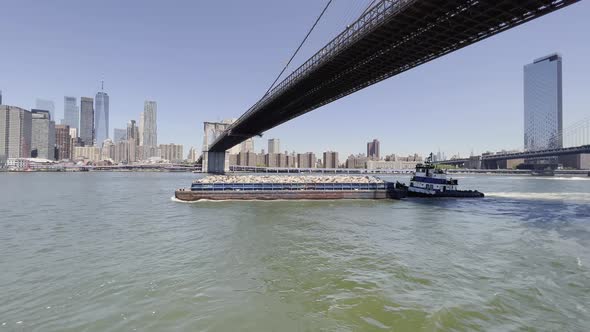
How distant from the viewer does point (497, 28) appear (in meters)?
28.1

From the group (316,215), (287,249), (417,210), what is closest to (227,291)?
(287,249)

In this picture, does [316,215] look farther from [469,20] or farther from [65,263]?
[469,20]

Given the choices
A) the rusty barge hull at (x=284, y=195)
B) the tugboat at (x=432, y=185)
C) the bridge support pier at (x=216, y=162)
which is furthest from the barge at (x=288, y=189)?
the bridge support pier at (x=216, y=162)

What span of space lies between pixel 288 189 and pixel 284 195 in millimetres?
1222

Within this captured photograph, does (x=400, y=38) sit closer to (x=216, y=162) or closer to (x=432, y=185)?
(x=432, y=185)

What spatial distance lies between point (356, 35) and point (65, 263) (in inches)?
1262

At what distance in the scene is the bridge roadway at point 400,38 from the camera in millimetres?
24828

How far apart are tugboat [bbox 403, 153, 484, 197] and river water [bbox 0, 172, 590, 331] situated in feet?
61.4

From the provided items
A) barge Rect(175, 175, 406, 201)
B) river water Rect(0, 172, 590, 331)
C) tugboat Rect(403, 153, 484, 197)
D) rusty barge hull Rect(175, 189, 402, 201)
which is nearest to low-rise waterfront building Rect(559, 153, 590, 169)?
tugboat Rect(403, 153, 484, 197)

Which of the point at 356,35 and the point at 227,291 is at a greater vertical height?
the point at 356,35

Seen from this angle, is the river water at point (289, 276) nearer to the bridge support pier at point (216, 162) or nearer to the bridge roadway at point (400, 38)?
the bridge roadway at point (400, 38)

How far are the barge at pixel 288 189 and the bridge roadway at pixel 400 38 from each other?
16.0 meters

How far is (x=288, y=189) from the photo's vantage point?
120ft

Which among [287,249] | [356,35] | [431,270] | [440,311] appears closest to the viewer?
[440,311]
